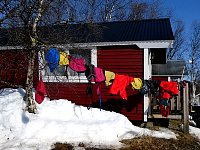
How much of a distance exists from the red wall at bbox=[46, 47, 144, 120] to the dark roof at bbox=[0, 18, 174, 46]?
20.7 inches

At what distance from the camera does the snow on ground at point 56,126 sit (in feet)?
28.2

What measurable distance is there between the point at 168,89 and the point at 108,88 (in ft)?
7.80

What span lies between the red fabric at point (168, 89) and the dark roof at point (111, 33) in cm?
166

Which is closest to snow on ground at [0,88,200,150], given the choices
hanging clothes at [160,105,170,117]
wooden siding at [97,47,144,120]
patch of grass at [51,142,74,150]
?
patch of grass at [51,142,74,150]

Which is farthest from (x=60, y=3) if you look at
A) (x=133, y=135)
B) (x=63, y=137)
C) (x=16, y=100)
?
(x=133, y=135)

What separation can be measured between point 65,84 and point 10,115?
12.3 feet

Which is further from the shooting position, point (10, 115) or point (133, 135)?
point (133, 135)

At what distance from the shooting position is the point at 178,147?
8.99 m

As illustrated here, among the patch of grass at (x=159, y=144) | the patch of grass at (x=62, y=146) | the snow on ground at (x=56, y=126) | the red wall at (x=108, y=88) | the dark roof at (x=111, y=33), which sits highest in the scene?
the dark roof at (x=111, y=33)

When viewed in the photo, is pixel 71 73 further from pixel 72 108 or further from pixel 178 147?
pixel 178 147

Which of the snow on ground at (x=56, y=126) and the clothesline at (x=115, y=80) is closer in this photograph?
the snow on ground at (x=56, y=126)

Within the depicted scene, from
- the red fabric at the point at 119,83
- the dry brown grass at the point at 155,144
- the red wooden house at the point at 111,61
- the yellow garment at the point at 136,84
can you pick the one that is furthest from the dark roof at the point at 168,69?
the dry brown grass at the point at 155,144

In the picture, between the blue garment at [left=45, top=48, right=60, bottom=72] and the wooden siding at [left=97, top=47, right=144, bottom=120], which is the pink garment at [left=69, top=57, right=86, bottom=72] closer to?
the blue garment at [left=45, top=48, right=60, bottom=72]

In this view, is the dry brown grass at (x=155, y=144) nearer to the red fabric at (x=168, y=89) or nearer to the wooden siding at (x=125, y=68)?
the red fabric at (x=168, y=89)
